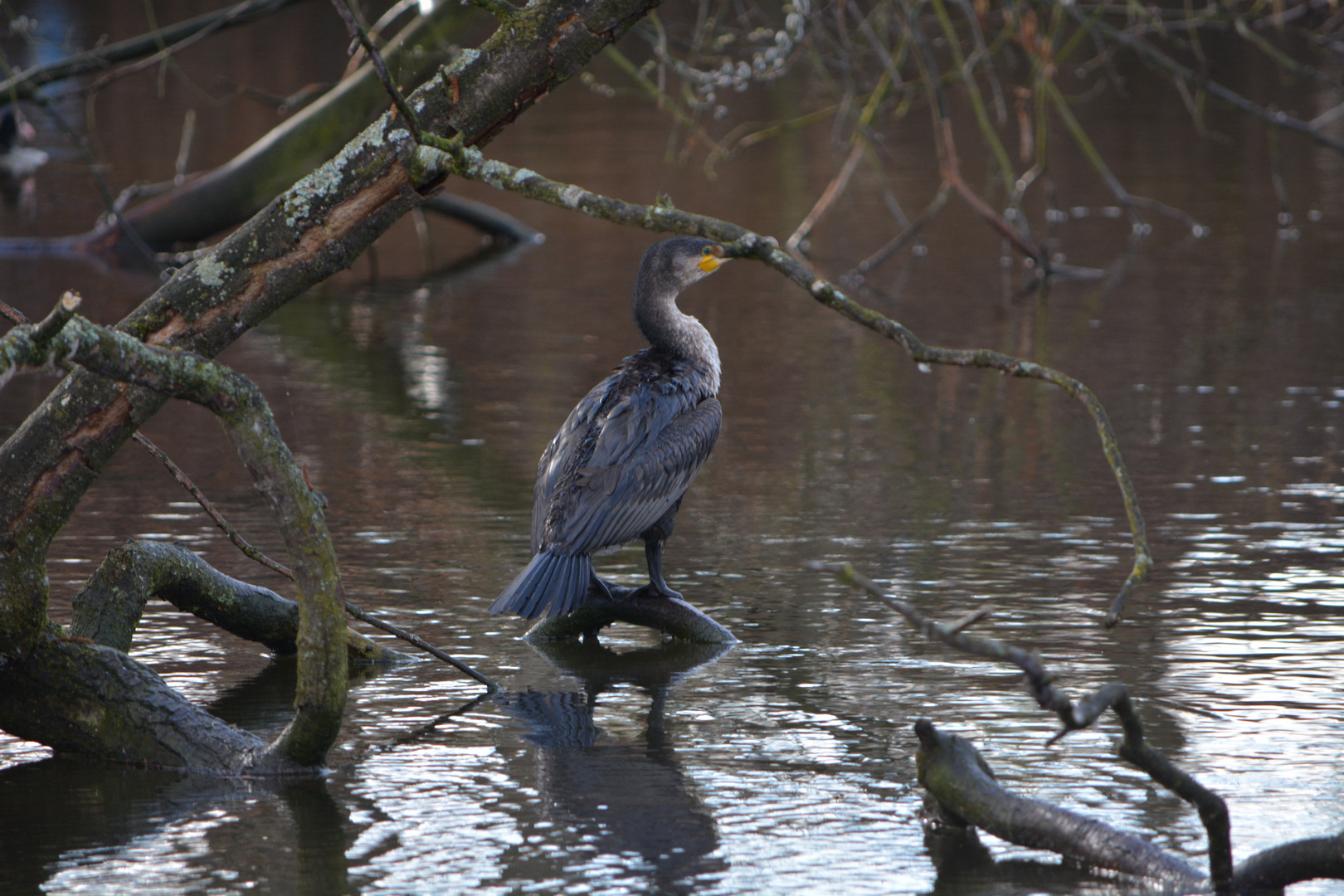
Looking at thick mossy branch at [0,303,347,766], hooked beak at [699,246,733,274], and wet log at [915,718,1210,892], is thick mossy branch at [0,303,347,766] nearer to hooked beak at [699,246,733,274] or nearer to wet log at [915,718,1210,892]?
wet log at [915,718,1210,892]

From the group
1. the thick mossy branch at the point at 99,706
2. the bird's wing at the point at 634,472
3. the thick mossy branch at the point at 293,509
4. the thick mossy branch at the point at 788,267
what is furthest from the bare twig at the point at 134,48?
the thick mossy branch at the point at 788,267

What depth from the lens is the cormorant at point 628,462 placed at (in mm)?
5164

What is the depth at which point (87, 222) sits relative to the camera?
15516 mm

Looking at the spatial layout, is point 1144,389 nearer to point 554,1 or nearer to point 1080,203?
point 554,1

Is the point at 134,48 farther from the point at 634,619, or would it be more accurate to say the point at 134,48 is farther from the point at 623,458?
the point at 634,619

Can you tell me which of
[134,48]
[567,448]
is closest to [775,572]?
[567,448]

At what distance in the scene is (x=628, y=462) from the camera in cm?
544

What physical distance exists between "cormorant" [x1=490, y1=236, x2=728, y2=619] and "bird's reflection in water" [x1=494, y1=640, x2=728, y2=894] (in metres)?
0.25

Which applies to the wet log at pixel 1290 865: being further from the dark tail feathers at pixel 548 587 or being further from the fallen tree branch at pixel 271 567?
the dark tail feathers at pixel 548 587

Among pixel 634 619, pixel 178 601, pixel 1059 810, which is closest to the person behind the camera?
pixel 1059 810

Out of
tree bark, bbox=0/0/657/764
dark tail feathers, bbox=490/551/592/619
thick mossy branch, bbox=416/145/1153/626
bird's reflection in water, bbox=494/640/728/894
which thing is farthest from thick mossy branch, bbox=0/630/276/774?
thick mossy branch, bbox=416/145/1153/626

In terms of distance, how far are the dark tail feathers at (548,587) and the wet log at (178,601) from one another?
1.45ft

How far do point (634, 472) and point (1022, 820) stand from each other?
2122 mm

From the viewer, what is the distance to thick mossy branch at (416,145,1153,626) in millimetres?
3189
